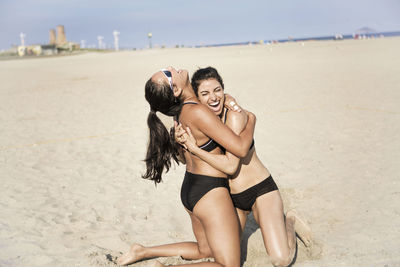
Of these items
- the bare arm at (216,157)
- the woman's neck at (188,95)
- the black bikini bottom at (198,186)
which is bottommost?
the black bikini bottom at (198,186)

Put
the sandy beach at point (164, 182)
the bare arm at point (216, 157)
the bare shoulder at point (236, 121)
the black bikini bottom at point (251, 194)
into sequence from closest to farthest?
the bare arm at point (216, 157) < the bare shoulder at point (236, 121) < the black bikini bottom at point (251, 194) < the sandy beach at point (164, 182)

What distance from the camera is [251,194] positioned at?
11.1 ft

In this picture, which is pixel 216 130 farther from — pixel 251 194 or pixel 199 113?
pixel 251 194

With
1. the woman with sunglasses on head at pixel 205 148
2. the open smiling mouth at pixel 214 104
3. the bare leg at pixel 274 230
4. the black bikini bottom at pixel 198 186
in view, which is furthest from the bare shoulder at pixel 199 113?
the bare leg at pixel 274 230

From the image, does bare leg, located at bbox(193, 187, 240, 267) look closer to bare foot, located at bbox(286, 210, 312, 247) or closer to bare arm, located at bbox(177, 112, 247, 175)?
bare arm, located at bbox(177, 112, 247, 175)

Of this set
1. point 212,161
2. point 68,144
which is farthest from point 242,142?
point 68,144

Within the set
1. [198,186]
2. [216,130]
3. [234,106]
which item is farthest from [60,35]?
[216,130]

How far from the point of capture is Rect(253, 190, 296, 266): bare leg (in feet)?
10.4

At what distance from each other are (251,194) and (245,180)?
0.14 metres

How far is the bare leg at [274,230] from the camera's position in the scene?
10.4 feet

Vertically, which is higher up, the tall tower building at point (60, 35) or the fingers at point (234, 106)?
the tall tower building at point (60, 35)

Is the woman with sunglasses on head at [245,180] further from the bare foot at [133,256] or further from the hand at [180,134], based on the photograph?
the bare foot at [133,256]

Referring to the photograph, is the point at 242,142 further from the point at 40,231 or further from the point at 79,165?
the point at 79,165

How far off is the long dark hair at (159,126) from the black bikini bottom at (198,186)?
383mm
